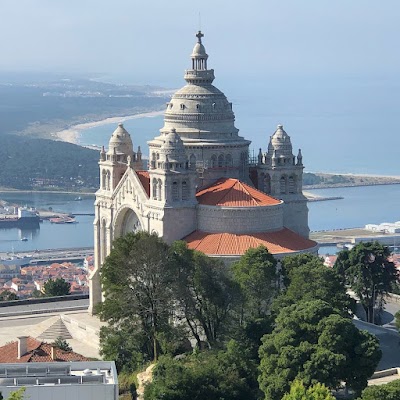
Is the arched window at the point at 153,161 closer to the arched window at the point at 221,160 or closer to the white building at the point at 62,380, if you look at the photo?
the arched window at the point at 221,160

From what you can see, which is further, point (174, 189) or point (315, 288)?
point (174, 189)

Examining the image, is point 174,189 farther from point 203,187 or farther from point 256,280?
point 256,280

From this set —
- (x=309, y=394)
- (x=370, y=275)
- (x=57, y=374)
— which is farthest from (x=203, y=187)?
(x=309, y=394)

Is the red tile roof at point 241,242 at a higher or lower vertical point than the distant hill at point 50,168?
lower

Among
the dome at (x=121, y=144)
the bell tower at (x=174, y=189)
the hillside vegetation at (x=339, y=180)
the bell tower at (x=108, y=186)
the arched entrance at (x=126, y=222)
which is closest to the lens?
the bell tower at (x=174, y=189)

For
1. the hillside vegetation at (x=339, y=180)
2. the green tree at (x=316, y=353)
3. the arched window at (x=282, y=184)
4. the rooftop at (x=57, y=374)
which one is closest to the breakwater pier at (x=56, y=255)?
the hillside vegetation at (x=339, y=180)

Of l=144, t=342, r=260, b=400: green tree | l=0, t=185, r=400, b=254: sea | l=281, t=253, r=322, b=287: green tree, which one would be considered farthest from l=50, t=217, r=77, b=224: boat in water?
l=144, t=342, r=260, b=400: green tree

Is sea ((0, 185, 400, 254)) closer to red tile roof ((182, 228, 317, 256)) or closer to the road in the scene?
the road
